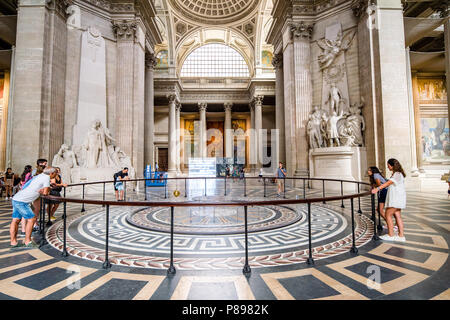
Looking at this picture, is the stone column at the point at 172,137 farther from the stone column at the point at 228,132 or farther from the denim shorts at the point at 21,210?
the denim shorts at the point at 21,210

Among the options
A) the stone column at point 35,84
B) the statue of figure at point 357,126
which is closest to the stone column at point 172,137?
the stone column at point 35,84

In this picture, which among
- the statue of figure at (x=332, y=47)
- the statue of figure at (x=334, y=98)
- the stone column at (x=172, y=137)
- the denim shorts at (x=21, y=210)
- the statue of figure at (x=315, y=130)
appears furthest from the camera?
the stone column at (x=172, y=137)

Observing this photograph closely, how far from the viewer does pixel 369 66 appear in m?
10.8

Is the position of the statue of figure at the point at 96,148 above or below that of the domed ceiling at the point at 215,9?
below

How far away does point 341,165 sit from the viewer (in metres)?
10.6

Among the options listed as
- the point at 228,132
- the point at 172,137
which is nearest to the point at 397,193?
the point at 172,137

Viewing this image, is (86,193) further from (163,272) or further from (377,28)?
(377,28)

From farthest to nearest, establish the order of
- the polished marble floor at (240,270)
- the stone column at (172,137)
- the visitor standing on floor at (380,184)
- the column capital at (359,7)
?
1. the stone column at (172,137)
2. the column capital at (359,7)
3. the visitor standing on floor at (380,184)
4. the polished marble floor at (240,270)

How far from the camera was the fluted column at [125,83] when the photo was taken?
12688 mm

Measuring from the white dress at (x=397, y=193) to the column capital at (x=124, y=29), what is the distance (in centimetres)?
1484

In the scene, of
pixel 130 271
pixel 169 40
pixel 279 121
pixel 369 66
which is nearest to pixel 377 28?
pixel 369 66

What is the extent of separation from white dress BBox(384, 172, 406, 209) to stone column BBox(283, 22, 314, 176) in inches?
365

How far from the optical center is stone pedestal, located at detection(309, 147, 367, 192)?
10492 millimetres

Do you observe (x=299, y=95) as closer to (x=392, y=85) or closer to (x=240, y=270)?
(x=392, y=85)
